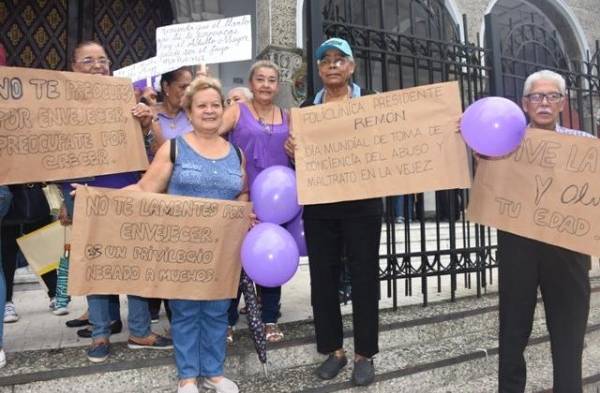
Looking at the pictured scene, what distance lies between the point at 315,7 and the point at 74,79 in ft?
5.83

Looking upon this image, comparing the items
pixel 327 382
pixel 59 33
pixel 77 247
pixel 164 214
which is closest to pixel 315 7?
pixel 164 214

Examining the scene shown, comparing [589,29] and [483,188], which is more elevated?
[589,29]

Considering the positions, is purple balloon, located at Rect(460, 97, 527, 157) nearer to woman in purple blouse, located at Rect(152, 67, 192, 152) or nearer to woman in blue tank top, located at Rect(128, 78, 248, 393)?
woman in blue tank top, located at Rect(128, 78, 248, 393)

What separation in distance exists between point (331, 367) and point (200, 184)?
1284 mm

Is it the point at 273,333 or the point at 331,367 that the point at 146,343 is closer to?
the point at 273,333

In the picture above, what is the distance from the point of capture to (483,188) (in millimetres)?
2586

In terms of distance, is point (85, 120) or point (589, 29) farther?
point (589, 29)

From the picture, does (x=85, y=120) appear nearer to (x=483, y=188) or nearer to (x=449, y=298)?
(x=483, y=188)

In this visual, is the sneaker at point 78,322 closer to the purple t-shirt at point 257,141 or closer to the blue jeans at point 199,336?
the blue jeans at point 199,336

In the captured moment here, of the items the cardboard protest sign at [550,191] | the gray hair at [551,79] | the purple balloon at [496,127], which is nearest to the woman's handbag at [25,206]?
the purple balloon at [496,127]

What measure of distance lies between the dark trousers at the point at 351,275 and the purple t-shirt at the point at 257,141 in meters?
0.43

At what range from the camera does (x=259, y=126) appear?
288 cm

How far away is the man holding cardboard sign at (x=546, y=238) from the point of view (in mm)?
2299

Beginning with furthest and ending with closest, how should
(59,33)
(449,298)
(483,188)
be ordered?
(59,33) → (449,298) → (483,188)
